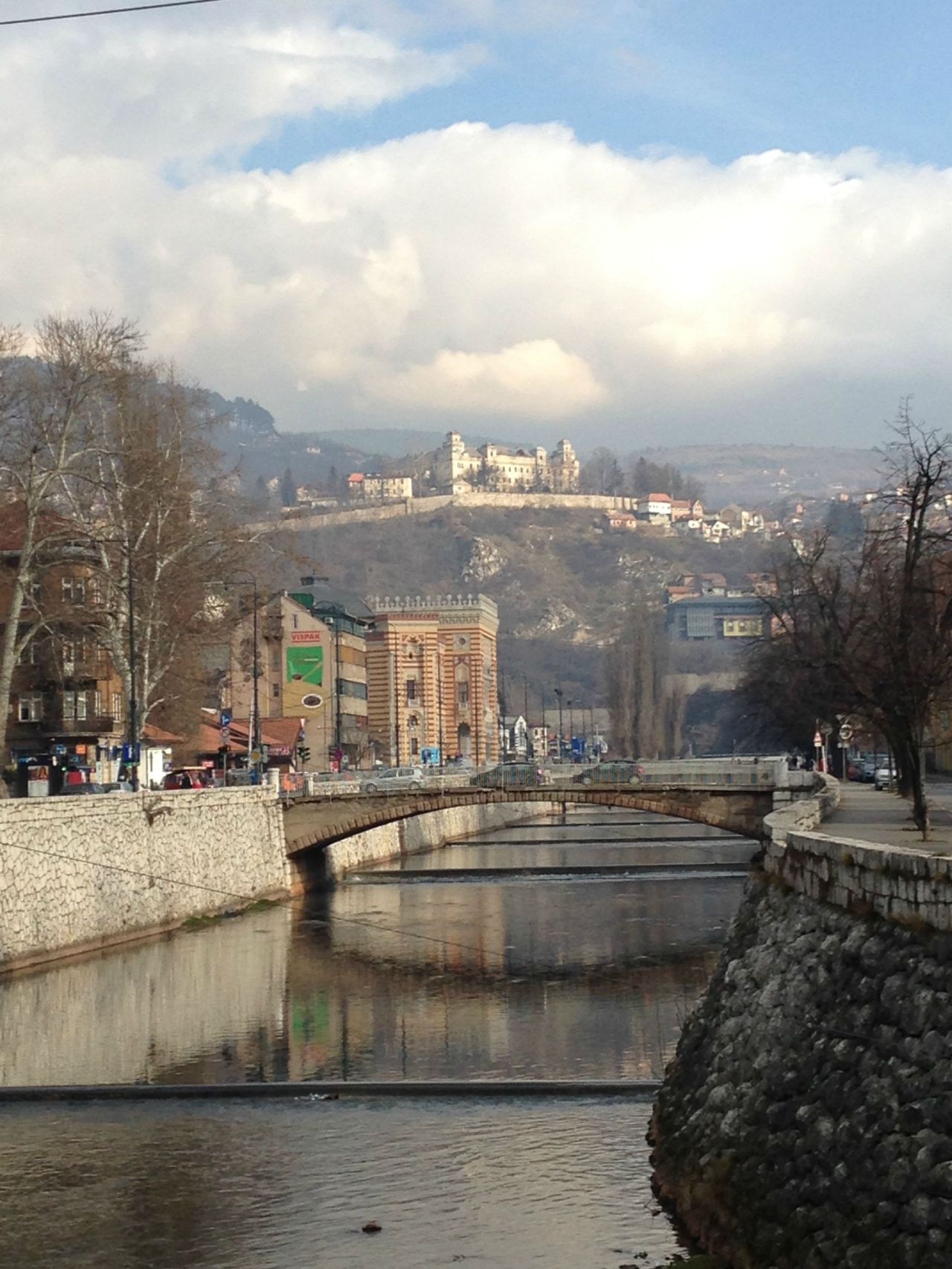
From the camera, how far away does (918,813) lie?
33500 millimetres

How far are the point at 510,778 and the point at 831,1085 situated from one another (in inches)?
2238

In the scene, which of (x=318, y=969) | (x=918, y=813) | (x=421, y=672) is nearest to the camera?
(x=918, y=813)

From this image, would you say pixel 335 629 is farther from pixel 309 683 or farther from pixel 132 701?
pixel 132 701

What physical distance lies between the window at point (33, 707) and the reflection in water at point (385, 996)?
18708 millimetres

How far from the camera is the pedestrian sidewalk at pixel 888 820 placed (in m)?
31.1

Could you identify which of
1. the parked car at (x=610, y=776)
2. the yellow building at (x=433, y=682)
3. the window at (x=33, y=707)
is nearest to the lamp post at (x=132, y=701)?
the window at (x=33, y=707)

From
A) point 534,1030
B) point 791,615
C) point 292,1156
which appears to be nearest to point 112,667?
point 791,615

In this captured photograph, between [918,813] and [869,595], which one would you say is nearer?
[918,813]

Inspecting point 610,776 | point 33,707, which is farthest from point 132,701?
point 610,776

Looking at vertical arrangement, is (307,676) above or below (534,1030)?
above

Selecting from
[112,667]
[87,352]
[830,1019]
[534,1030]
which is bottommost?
[534,1030]

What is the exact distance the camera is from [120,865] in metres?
49.4

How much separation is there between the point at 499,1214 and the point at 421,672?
130 meters

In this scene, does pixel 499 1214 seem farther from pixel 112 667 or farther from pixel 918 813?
pixel 112 667
